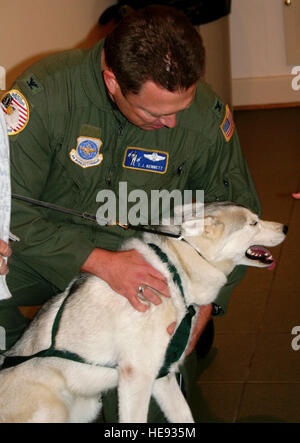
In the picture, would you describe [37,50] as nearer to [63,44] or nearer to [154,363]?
[63,44]

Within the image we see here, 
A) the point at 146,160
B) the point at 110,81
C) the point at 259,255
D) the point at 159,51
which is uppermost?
the point at 159,51

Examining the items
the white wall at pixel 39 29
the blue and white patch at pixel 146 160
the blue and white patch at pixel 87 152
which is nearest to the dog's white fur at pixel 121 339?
the blue and white patch at pixel 146 160

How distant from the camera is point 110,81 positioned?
2250 millimetres

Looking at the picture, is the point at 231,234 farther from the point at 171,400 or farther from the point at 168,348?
the point at 171,400

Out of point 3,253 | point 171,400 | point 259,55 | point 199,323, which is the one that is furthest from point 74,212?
point 259,55

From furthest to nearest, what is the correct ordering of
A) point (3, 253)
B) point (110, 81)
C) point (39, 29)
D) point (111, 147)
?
point (39, 29), point (111, 147), point (110, 81), point (3, 253)

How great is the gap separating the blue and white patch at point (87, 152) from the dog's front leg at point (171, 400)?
0.96 meters

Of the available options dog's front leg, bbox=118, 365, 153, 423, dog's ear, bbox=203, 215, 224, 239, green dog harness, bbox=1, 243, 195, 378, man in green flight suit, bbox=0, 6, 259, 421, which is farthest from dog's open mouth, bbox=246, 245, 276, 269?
dog's front leg, bbox=118, 365, 153, 423

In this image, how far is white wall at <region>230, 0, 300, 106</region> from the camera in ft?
28.9

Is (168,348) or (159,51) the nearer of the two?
(159,51)

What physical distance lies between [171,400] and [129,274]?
59 centimetres

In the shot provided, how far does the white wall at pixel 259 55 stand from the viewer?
28.9 feet

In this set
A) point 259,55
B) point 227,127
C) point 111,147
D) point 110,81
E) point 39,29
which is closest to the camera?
point 110,81

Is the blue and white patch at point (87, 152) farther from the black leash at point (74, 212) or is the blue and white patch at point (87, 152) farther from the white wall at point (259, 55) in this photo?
the white wall at point (259, 55)
